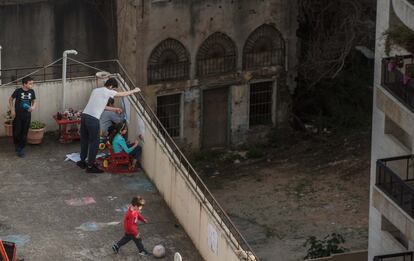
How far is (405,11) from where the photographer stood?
93.6 feet

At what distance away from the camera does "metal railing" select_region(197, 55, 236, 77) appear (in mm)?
44781

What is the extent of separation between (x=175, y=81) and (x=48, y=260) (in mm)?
20882

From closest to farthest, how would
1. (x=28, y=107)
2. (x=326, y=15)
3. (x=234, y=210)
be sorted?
(x=28, y=107) < (x=234, y=210) < (x=326, y=15)

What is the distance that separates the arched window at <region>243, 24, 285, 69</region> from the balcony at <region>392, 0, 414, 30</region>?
16638mm

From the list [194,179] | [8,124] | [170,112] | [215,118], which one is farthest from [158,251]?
[215,118]

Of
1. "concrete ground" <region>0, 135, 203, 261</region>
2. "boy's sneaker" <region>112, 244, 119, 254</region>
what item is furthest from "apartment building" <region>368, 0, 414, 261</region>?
"boy's sneaker" <region>112, 244, 119, 254</region>

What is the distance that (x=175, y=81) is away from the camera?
145 ft

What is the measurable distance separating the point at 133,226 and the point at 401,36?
24.9ft

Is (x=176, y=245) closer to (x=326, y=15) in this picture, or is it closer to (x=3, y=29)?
(x=3, y=29)

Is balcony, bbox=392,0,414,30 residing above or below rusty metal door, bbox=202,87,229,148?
above

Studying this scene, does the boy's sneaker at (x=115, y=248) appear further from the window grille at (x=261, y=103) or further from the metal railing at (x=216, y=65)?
the window grille at (x=261, y=103)

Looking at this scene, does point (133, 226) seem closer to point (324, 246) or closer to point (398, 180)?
point (398, 180)

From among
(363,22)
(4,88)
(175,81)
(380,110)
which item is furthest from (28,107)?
(363,22)

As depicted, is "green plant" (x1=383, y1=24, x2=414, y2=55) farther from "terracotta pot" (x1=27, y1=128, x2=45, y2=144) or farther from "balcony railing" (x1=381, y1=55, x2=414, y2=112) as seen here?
"terracotta pot" (x1=27, y1=128, x2=45, y2=144)
